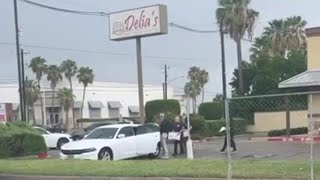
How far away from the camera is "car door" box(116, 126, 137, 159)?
74.5ft

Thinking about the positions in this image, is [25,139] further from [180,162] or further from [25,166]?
[180,162]

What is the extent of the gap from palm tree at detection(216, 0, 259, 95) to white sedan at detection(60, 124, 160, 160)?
3537cm

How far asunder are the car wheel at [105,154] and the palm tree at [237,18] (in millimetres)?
38116

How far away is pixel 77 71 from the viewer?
93312 millimetres

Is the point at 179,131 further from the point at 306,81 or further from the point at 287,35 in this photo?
the point at 287,35

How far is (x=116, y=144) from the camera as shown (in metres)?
22.5

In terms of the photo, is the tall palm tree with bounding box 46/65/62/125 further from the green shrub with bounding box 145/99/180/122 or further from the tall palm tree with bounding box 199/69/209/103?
the green shrub with bounding box 145/99/180/122

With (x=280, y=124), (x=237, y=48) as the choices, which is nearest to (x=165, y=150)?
(x=280, y=124)

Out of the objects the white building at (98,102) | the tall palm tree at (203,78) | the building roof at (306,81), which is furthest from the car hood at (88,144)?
the tall palm tree at (203,78)

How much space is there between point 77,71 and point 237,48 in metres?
39.2

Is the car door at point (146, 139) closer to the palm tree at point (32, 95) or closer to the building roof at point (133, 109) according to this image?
the palm tree at point (32, 95)

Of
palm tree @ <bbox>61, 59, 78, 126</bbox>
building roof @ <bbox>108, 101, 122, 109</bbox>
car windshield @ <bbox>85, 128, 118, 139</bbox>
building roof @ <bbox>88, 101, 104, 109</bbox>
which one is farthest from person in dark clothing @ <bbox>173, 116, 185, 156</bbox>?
palm tree @ <bbox>61, 59, 78, 126</bbox>

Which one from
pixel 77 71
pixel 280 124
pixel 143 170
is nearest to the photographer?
pixel 143 170

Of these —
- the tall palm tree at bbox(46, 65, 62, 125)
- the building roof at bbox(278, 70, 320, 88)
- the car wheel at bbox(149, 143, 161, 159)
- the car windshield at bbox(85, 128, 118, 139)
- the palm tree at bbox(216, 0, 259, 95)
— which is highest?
the palm tree at bbox(216, 0, 259, 95)
